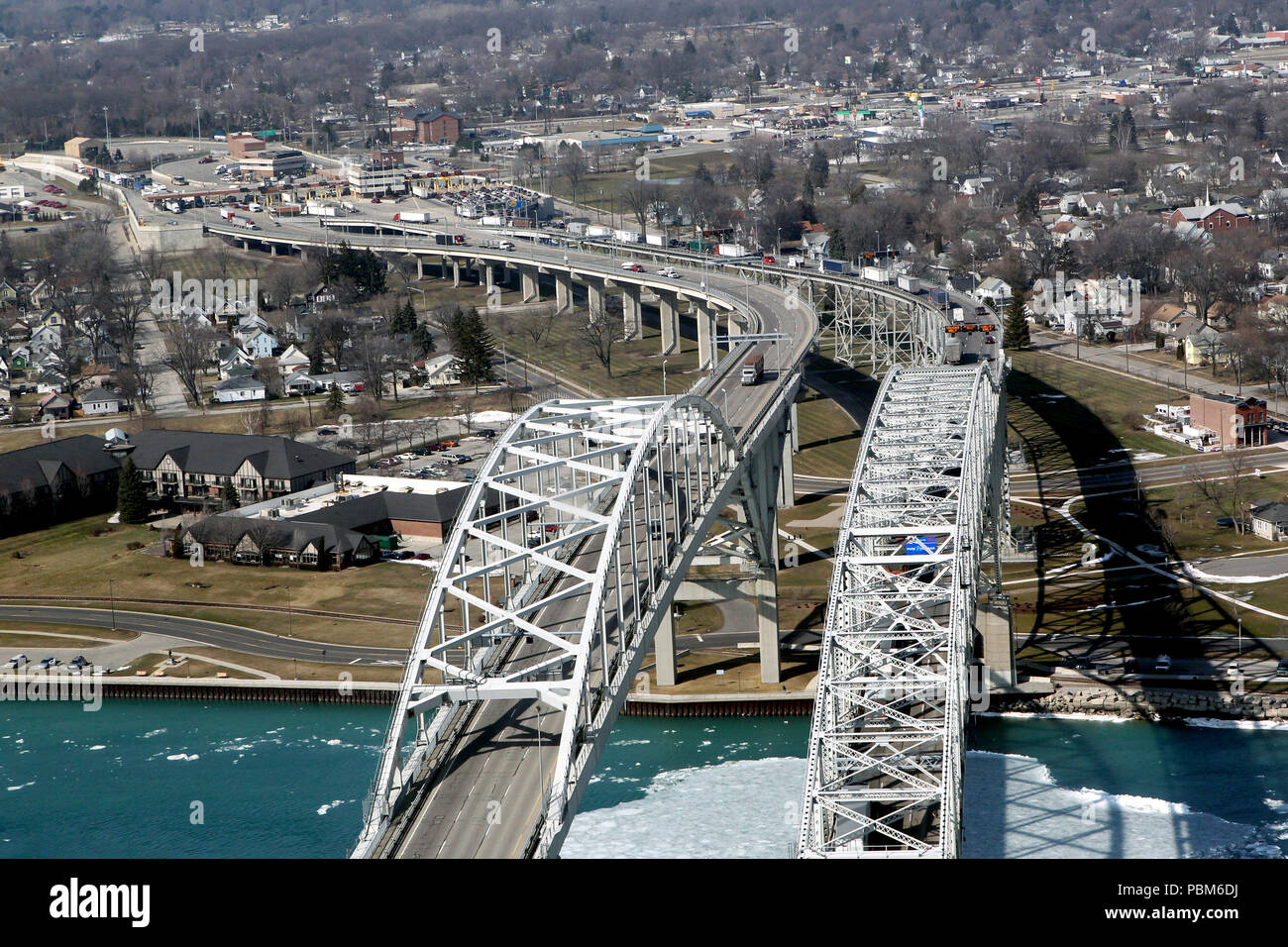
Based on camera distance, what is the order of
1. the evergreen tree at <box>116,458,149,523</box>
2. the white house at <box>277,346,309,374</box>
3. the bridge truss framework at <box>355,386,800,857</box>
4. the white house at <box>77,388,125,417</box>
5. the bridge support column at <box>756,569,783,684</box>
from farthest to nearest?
the white house at <box>277,346,309,374</box> → the white house at <box>77,388,125,417</box> → the evergreen tree at <box>116,458,149,523</box> → the bridge support column at <box>756,569,783,684</box> → the bridge truss framework at <box>355,386,800,857</box>

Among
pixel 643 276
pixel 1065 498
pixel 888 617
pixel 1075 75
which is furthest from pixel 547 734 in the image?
pixel 1075 75

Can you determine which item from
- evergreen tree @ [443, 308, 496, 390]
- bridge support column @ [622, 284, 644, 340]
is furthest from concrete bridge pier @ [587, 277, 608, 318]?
evergreen tree @ [443, 308, 496, 390]

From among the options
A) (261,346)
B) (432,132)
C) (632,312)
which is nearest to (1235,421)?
(632,312)

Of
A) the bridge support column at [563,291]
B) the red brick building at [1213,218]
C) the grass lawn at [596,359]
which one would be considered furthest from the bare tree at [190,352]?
the red brick building at [1213,218]

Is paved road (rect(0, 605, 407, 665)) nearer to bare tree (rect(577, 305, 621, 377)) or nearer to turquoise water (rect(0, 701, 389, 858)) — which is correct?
turquoise water (rect(0, 701, 389, 858))

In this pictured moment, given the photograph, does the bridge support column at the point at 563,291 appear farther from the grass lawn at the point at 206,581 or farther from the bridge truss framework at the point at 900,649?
the bridge truss framework at the point at 900,649
